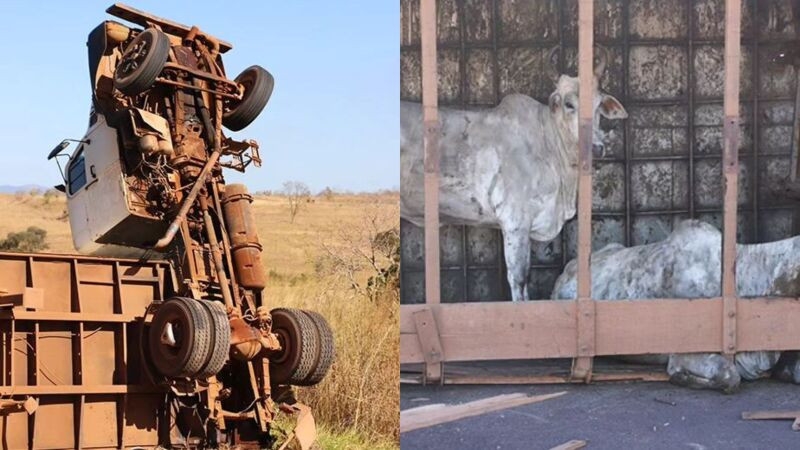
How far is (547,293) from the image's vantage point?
5.22 metres

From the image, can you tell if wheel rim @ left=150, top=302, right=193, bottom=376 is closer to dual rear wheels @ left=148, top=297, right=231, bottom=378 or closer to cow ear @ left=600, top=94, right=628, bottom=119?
dual rear wheels @ left=148, top=297, right=231, bottom=378

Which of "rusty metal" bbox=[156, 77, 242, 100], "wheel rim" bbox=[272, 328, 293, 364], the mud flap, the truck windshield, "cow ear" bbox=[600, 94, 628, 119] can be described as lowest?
the mud flap

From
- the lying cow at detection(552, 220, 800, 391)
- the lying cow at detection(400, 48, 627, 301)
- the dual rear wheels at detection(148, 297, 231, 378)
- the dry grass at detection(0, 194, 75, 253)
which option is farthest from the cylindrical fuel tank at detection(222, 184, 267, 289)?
A: the dry grass at detection(0, 194, 75, 253)

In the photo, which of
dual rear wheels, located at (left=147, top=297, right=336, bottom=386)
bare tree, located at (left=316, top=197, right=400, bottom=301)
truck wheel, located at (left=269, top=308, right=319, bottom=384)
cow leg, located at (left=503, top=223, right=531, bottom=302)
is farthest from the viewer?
bare tree, located at (left=316, top=197, right=400, bottom=301)

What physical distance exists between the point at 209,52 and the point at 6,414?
231cm

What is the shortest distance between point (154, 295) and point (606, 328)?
2.41m

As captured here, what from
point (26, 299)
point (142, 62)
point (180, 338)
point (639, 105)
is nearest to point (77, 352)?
point (26, 299)

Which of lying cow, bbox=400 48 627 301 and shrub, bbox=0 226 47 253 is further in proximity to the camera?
shrub, bbox=0 226 47 253

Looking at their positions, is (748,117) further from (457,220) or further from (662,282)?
(457,220)

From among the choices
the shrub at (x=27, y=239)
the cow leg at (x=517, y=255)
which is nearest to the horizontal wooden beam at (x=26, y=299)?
the cow leg at (x=517, y=255)

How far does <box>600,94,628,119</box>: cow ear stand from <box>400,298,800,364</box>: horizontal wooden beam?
50.3 inches

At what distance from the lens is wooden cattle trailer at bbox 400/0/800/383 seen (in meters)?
4.27

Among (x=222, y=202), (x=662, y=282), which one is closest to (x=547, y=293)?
(x=662, y=282)

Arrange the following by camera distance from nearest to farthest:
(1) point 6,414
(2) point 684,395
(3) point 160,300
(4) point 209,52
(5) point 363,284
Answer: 1. (1) point 6,414
2. (2) point 684,395
3. (3) point 160,300
4. (4) point 209,52
5. (5) point 363,284
